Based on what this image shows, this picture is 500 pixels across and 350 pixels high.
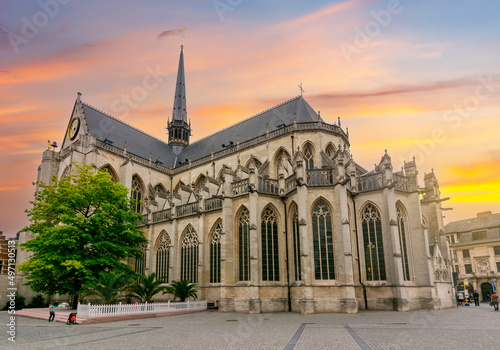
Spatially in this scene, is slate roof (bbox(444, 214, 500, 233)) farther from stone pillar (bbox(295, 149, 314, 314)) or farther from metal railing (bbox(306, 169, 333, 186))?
stone pillar (bbox(295, 149, 314, 314))

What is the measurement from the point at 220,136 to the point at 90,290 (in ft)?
83.2

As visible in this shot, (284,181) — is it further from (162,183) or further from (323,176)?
(162,183)

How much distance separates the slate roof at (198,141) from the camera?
34.8 m

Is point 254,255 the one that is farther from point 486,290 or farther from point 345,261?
point 486,290

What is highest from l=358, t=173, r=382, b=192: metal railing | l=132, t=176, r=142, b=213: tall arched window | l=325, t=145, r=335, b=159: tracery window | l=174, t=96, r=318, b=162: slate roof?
l=174, t=96, r=318, b=162: slate roof

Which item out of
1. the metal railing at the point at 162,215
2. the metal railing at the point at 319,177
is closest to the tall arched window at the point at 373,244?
the metal railing at the point at 319,177

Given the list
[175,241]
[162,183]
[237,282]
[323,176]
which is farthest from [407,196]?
[162,183]

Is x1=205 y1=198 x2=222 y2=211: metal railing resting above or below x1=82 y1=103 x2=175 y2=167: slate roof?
below

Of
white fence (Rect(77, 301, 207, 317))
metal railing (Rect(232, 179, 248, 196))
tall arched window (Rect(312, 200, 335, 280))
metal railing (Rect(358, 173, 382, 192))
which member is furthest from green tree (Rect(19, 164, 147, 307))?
metal railing (Rect(358, 173, 382, 192))

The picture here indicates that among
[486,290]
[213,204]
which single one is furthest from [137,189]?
[486,290]

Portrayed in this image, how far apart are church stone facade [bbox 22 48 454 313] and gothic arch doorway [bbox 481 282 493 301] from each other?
2413cm

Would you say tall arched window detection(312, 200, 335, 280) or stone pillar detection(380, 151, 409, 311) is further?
tall arched window detection(312, 200, 335, 280)

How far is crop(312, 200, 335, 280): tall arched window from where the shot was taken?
2069 centimetres

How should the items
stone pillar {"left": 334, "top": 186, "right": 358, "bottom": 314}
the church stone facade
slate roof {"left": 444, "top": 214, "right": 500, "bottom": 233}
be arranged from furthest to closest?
slate roof {"left": 444, "top": 214, "right": 500, "bottom": 233}
the church stone facade
stone pillar {"left": 334, "top": 186, "right": 358, "bottom": 314}
